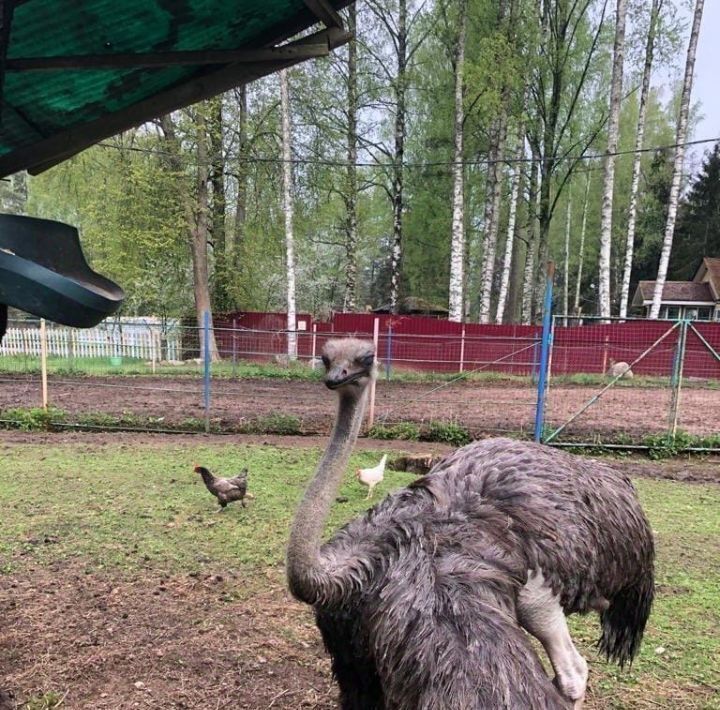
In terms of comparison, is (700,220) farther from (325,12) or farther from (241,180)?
(325,12)

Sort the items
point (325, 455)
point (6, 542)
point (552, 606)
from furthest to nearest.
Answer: point (6, 542) → point (552, 606) → point (325, 455)

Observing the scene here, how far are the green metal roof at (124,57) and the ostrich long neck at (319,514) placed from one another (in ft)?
4.02

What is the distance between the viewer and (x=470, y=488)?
212 centimetres

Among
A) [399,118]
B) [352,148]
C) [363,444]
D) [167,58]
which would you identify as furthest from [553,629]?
[352,148]

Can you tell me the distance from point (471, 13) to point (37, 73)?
59.9 feet

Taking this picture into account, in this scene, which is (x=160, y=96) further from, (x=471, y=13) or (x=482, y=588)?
(x=471, y=13)

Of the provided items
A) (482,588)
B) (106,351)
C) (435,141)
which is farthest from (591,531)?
(435,141)

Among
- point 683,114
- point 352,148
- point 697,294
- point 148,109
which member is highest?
point 352,148

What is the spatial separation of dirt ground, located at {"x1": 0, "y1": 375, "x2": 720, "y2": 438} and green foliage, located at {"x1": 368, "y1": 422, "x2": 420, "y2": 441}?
0.34 meters

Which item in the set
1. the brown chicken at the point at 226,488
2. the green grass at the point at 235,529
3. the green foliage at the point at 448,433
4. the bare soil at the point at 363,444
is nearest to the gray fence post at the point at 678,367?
the bare soil at the point at 363,444

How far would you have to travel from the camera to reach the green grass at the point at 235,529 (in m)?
2.87

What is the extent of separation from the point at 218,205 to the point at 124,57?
1603cm

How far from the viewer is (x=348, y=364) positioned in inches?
71.7

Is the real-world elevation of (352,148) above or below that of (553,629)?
above
